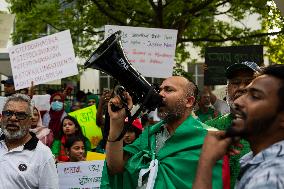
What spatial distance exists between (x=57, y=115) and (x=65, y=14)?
25.1ft

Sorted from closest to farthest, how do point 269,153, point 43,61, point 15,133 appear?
point 269,153 < point 15,133 < point 43,61

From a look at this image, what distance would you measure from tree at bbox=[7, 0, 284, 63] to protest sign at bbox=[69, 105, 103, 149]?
506 centimetres

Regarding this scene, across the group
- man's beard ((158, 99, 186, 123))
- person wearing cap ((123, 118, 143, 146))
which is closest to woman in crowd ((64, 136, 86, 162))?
person wearing cap ((123, 118, 143, 146))

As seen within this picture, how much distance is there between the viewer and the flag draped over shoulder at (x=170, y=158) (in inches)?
151

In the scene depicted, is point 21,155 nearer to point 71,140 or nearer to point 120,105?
point 120,105

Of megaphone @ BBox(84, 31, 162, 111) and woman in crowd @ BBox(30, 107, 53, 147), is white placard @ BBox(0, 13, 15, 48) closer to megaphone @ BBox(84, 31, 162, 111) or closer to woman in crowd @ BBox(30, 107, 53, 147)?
woman in crowd @ BBox(30, 107, 53, 147)

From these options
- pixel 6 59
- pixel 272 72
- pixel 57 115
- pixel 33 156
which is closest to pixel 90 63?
pixel 33 156

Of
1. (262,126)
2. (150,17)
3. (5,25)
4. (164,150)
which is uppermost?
(150,17)

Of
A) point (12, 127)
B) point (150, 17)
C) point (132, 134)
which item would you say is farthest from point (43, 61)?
point (150, 17)

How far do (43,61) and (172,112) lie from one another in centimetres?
428

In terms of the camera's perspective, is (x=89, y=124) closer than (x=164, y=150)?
No

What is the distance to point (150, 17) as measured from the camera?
14.2 metres

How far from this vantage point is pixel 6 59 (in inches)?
439

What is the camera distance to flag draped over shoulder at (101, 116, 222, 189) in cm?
384
